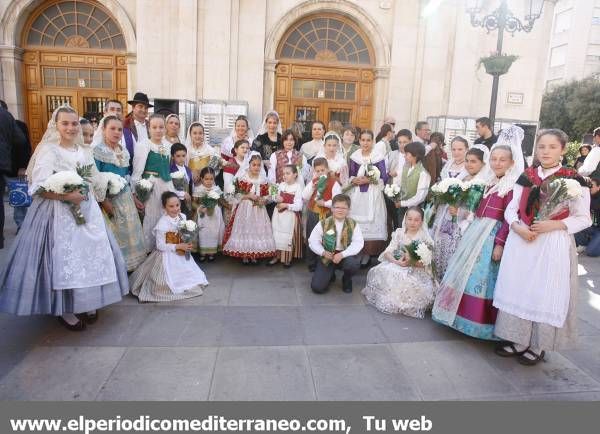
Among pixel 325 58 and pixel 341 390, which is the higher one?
pixel 325 58

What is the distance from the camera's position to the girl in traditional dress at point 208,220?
5730 mm

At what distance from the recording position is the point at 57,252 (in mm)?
3482

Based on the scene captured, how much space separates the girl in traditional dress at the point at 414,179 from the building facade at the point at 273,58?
Result: 17.0 feet

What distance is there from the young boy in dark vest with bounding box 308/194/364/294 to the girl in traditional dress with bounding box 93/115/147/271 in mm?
2041

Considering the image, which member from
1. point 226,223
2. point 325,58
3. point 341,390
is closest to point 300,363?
point 341,390

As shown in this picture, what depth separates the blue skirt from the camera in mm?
3426

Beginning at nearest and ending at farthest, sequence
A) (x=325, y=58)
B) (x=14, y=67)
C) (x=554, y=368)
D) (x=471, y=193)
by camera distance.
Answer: (x=554, y=368) → (x=471, y=193) → (x=14, y=67) → (x=325, y=58)

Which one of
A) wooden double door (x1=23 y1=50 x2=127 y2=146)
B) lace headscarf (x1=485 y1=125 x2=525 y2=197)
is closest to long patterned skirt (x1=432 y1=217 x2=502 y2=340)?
lace headscarf (x1=485 y1=125 x2=525 y2=197)

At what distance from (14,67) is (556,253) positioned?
11.1 meters

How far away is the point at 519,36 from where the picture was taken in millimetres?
10461

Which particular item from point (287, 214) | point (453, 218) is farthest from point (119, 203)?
point (453, 218)

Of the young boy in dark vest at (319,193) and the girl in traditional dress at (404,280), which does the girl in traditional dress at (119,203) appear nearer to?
the young boy in dark vest at (319,193)

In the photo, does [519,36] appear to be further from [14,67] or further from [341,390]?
[14,67]

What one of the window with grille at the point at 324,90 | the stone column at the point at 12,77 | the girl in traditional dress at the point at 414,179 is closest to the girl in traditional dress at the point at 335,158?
the girl in traditional dress at the point at 414,179
